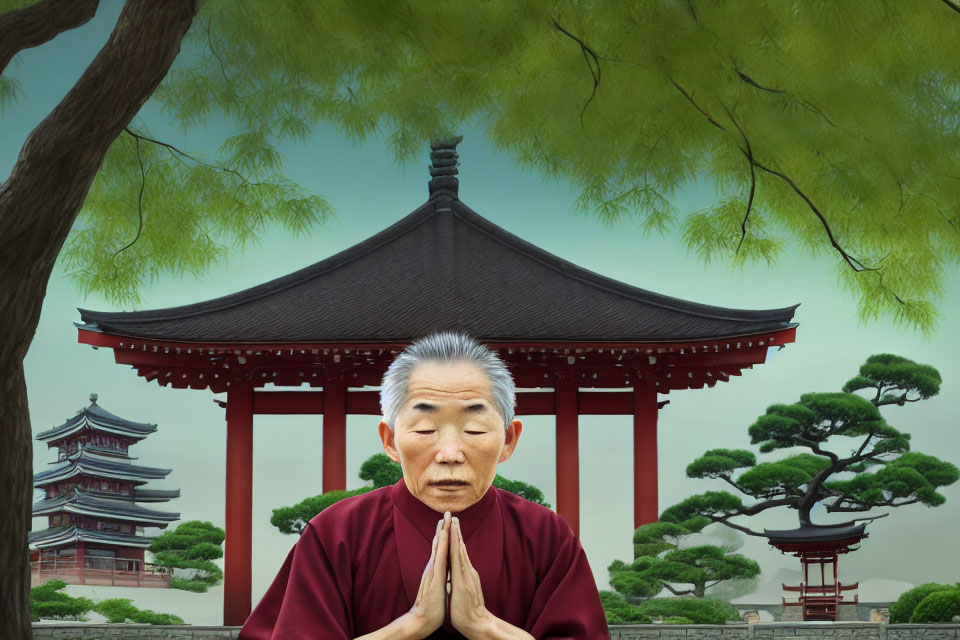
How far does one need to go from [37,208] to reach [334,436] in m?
6.13

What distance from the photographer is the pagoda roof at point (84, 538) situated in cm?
1839

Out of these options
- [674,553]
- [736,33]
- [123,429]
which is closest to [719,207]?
[736,33]

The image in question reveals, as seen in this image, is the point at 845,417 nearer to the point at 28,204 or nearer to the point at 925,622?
the point at 925,622

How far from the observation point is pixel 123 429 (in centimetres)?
1898

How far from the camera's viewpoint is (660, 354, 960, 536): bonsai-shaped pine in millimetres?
13602

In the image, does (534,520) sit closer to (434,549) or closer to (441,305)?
(434,549)

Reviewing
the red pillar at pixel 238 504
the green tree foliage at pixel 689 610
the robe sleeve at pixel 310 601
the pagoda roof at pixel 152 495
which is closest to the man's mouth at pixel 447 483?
the robe sleeve at pixel 310 601

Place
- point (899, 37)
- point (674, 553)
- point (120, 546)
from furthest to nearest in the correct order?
point (120, 546) < point (674, 553) < point (899, 37)

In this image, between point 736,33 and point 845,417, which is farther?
point 845,417

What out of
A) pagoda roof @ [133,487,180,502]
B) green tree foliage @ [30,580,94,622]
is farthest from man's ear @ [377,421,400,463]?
pagoda roof @ [133,487,180,502]

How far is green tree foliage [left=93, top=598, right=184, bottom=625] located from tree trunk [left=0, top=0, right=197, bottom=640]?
21.7ft

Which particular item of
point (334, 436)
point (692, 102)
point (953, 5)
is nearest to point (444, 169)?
point (334, 436)

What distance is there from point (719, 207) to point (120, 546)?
1391 cm

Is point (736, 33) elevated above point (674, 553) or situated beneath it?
elevated above
